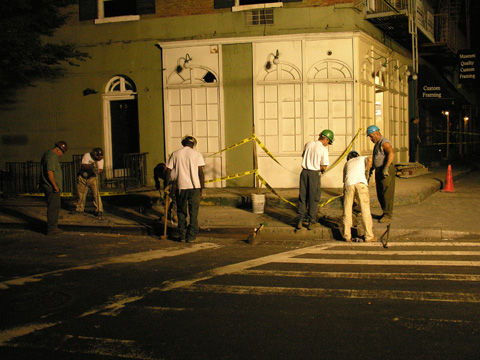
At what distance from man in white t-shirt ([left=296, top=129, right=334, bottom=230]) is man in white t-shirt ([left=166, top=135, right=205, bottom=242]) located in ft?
6.94

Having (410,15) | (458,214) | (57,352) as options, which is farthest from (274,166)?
(57,352)

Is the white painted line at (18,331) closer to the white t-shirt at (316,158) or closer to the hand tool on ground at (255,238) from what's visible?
the hand tool on ground at (255,238)

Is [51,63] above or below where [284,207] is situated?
above

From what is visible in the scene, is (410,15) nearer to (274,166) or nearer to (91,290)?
(274,166)

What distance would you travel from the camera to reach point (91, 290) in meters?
6.18

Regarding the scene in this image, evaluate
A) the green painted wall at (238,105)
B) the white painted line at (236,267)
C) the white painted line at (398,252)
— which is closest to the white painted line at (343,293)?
the white painted line at (236,267)

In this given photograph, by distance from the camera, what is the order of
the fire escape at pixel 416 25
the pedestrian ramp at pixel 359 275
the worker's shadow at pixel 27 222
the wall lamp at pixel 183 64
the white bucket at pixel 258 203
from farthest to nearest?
the fire escape at pixel 416 25 < the wall lamp at pixel 183 64 < the white bucket at pixel 258 203 < the worker's shadow at pixel 27 222 < the pedestrian ramp at pixel 359 275

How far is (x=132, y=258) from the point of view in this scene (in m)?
8.15

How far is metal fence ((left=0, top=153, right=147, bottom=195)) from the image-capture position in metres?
15.3

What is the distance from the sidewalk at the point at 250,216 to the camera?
33.8 feet

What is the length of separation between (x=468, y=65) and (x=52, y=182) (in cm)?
2219

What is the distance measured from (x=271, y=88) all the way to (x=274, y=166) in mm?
2260

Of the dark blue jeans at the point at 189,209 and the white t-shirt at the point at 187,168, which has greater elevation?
the white t-shirt at the point at 187,168

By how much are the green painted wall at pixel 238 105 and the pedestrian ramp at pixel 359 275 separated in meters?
6.57
